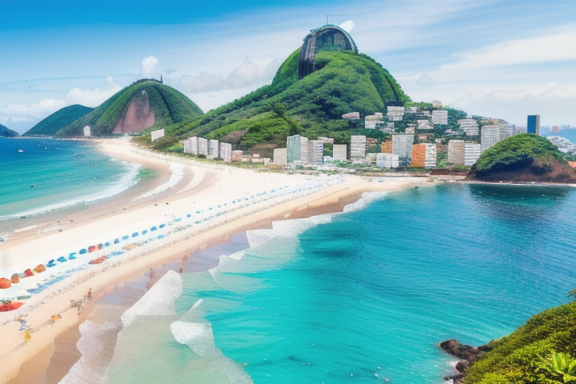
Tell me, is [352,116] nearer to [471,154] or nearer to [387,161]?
[387,161]

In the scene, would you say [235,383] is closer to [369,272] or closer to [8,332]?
[8,332]

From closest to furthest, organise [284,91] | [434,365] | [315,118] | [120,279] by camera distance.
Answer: [434,365], [120,279], [315,118], [284,91]

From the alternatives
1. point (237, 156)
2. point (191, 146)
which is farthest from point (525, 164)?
point (191, 146)

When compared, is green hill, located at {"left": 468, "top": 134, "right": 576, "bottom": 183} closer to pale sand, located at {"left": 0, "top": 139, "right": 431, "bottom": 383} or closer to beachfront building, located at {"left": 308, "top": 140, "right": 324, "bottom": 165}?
pale sand, located at {"left": 0, "top": 139, "right": 431, "bottom": 383}

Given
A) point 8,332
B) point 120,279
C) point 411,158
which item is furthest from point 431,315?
point 411,158

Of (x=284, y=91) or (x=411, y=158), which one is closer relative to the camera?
(x=411, y=158)

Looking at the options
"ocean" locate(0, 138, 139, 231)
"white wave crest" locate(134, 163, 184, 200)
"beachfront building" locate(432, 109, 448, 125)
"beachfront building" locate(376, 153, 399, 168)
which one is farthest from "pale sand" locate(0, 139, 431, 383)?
"beachfront building" locate(432, 109, 448, 125)
